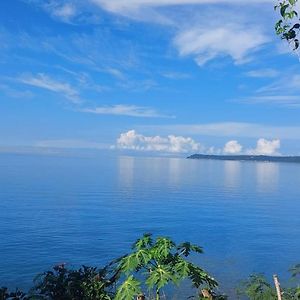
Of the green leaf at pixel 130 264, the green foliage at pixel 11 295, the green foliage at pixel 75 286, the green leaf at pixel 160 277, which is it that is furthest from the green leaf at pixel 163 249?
the green foliage at pixel 11 295

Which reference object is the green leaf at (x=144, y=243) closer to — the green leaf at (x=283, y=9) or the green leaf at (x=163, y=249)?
the green leaf at (x=163, y=249)

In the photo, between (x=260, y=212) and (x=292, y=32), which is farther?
(x=260, y=212)

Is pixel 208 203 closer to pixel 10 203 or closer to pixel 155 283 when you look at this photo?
pixel 10 203

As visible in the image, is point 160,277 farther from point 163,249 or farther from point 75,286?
point 75,286

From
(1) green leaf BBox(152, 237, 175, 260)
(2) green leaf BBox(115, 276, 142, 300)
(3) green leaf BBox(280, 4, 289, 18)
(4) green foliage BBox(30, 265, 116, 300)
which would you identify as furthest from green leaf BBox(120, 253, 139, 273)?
(3) green leaf BBox(280, 4, 289, 18)

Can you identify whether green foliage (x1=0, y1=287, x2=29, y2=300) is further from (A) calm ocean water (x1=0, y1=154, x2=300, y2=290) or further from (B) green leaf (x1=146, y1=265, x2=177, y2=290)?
(A) calm ocean water (x1=0, y1=154, x2=300, y2=290)

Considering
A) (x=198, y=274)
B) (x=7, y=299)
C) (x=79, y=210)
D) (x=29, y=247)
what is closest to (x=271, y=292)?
(x=198, y=274)

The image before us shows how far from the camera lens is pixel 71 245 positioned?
1478 inches

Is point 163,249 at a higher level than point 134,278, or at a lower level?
higher

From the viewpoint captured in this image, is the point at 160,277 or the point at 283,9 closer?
the point at 160,277

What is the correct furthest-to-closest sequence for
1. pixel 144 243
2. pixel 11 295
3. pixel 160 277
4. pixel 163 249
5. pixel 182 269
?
1. pixel 144 243
2. pixel 11 295
3. pixel 163 249
4. pixel 182 269
5. pixel 160 277

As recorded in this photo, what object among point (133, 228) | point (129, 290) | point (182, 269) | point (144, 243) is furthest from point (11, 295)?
point (133, 228)

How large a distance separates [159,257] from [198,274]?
61cm

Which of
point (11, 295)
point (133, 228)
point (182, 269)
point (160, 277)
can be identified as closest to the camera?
point (160, 277)
